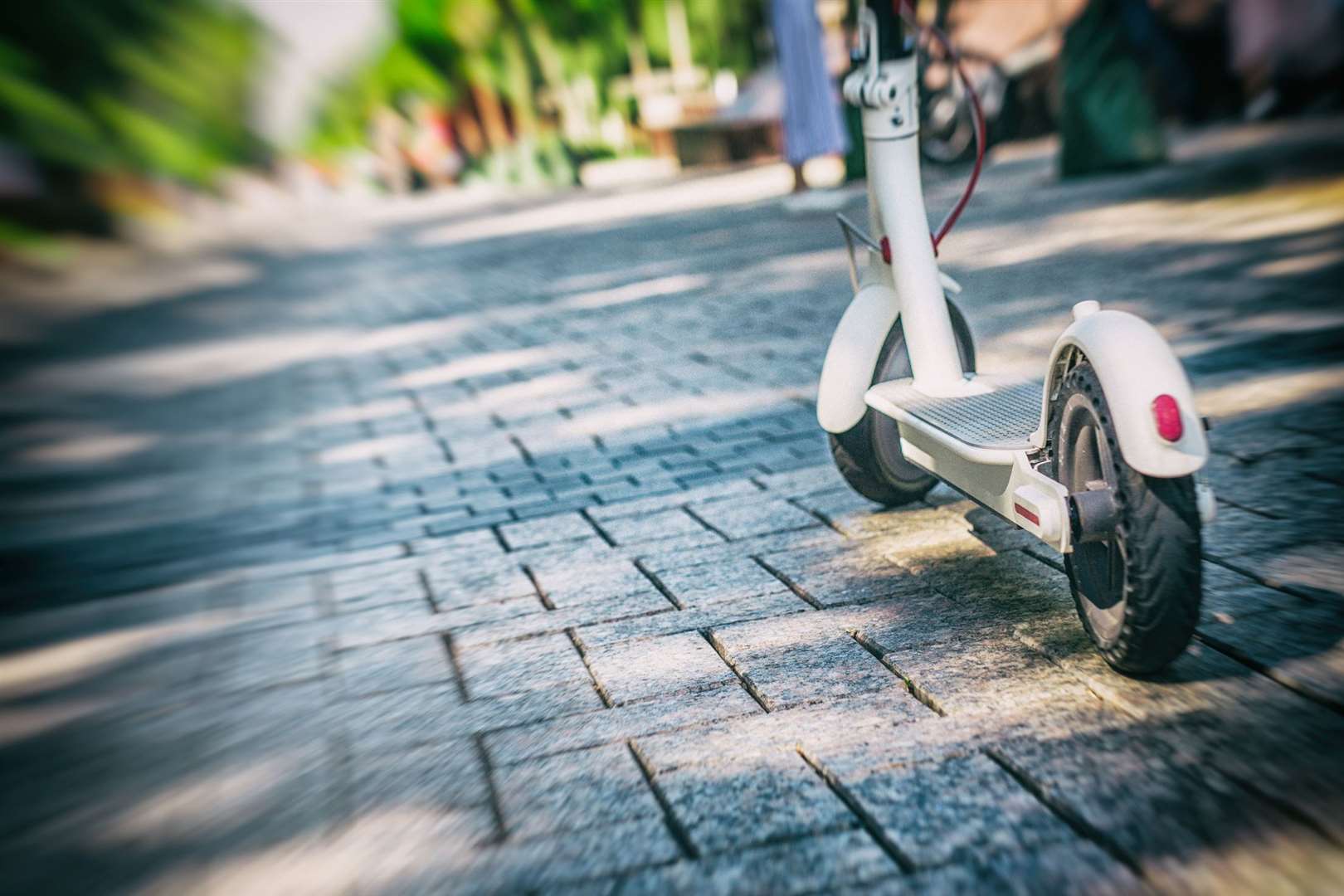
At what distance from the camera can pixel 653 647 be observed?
2801 millimetres

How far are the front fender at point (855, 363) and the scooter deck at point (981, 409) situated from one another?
0.20ft

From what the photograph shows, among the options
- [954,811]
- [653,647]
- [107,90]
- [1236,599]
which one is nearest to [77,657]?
[653,647]

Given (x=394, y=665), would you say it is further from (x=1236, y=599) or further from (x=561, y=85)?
(x=561, y=85)

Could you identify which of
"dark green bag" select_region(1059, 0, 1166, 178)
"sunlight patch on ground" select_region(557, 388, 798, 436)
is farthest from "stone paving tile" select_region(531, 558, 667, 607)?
"dark green bag" select_region(1059, 0, 1166, 178)

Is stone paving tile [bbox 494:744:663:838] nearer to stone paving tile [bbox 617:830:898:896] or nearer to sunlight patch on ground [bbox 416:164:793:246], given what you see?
stone paving tile [bbox 617:830:898:896]

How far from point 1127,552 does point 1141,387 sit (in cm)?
29

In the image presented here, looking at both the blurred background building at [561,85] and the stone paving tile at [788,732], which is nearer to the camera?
the stone paving tile at [788,732]

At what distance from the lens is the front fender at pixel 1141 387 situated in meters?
2.08

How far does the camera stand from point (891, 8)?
3043 mm

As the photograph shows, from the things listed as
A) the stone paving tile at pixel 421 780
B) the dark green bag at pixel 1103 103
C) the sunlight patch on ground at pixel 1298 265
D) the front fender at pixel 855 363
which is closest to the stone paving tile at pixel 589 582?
the front fender at pixel 855 363

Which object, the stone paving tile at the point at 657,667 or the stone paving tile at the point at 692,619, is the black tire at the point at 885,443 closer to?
the stone paving tile at the point at 692,619

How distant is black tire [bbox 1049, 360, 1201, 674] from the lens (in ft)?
6.89

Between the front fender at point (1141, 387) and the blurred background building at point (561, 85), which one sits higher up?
the blurred background building at point (561, 85)

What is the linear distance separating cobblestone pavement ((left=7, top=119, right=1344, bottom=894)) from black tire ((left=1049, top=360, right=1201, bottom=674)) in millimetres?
118
